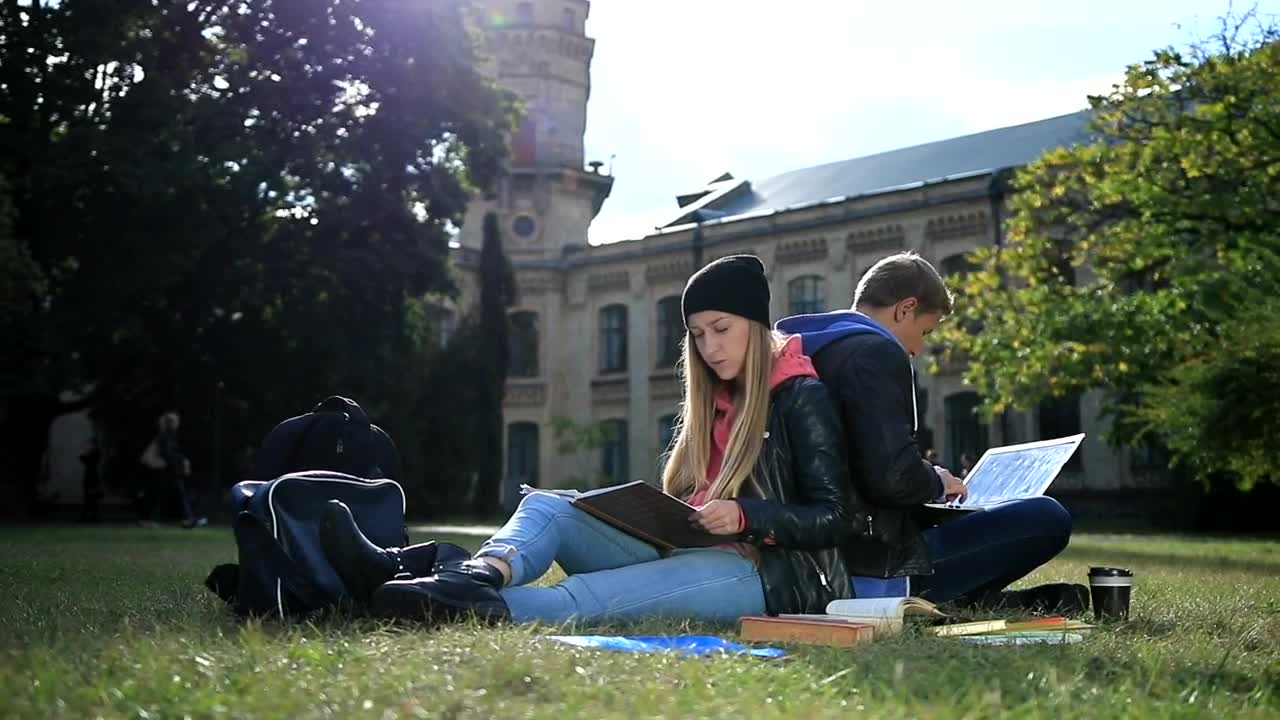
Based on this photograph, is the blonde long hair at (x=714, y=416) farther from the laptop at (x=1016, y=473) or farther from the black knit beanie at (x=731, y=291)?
the laptop at (x=1016, y=473)

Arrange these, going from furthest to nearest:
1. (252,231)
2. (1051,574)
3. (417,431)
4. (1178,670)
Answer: (417,431) < (252,231) < (1051,574) < (1178,670)

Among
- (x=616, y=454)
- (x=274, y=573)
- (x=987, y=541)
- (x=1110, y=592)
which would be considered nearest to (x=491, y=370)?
(x=616, y=454)

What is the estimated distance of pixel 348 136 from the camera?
1056 inches

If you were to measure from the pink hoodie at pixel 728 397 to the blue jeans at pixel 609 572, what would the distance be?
25 centimetres

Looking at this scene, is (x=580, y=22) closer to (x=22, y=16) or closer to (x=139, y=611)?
(x=22, y=16)

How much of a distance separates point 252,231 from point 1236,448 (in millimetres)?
17753

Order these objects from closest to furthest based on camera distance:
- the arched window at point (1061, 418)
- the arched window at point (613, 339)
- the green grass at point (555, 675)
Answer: the green grass at point (555, 675), the arched window at point (1061, 418), the arched window at point (613, 339)

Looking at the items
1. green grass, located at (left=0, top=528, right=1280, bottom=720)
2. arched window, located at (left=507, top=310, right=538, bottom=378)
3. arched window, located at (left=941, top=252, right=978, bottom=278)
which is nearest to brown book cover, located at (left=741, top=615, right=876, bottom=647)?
green grass, located at (left=0, top=528, right=1280, bottom=720)

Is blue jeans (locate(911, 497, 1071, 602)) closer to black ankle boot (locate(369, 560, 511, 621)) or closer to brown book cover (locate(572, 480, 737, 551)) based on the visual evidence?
brown book cover (locate(572, 480, 737, 551))

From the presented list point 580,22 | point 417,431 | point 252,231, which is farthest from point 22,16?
point 580,22

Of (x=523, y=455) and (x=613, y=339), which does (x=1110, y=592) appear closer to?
(x=613, y=339)

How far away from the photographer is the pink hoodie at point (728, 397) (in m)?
4.90

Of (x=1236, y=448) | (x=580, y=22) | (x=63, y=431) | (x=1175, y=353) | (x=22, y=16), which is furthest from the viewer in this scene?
(x=580, y=22)

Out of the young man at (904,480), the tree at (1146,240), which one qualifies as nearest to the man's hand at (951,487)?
the young man at (904,480)
